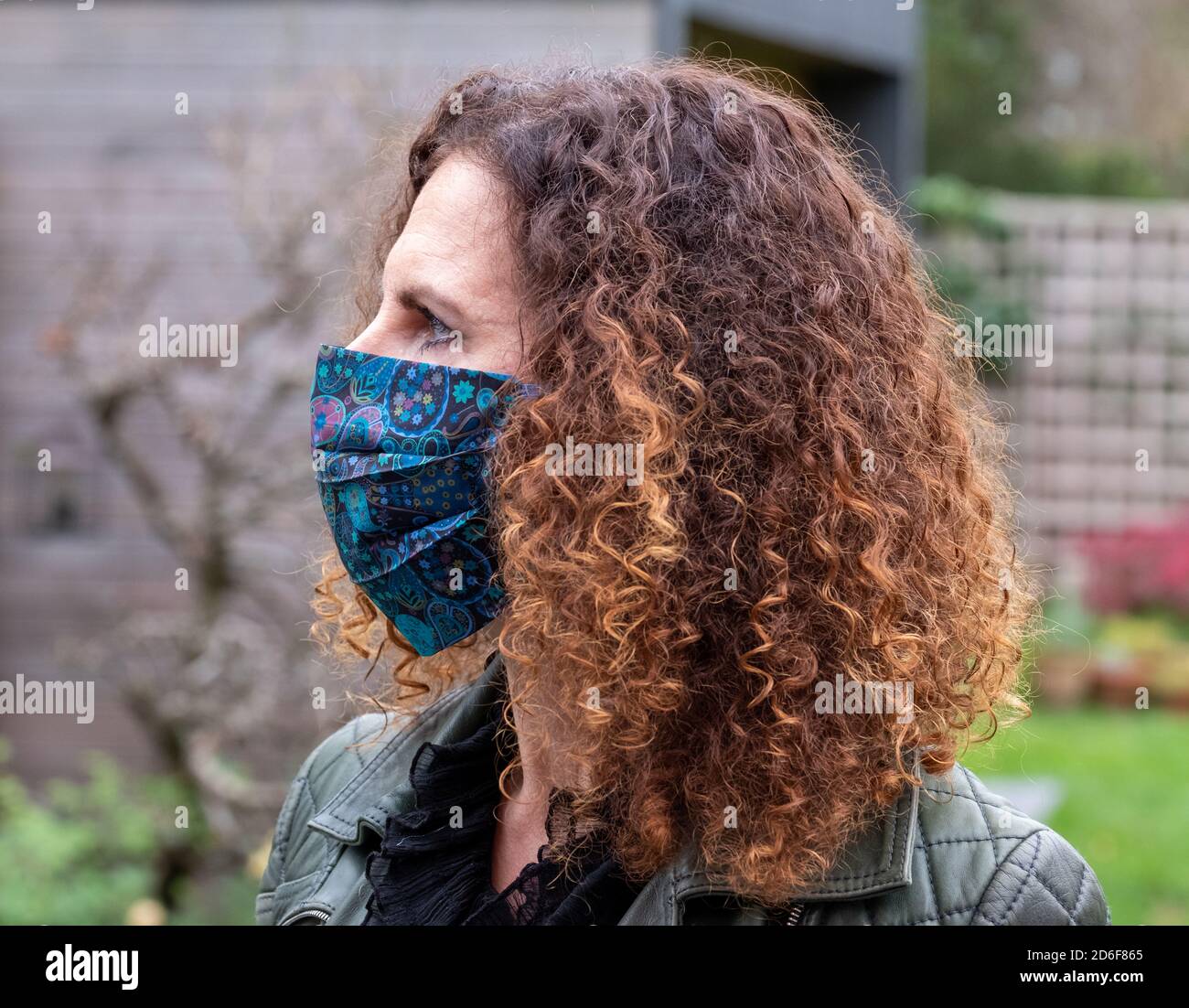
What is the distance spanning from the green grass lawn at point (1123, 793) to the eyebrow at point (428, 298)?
2819mm

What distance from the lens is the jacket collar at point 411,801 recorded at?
1.54 meters

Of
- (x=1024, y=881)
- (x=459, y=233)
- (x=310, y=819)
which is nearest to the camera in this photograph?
(x=1024, y=881)

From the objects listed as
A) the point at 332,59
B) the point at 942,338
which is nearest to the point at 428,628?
the point at 942,338

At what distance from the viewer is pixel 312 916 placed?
5.99 feet

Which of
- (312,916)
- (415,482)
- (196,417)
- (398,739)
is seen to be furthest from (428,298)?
(196,417)

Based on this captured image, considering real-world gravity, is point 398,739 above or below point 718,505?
below

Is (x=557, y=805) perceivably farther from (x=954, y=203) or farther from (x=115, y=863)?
(x=954, y=203)

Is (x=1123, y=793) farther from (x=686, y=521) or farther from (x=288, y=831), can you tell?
(x=686, y=521)

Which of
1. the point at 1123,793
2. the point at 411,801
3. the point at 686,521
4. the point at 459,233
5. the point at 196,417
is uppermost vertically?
the point at 459,233

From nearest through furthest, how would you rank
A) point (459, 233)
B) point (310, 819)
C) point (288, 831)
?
point (459, 233) < point (310, 819) < point (288, 831)

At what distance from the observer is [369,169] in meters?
4.92

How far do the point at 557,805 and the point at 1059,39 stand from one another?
815 inches

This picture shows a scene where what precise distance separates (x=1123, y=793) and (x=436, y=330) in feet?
18.3

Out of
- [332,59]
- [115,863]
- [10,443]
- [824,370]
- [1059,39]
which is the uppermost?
[1059,39]
